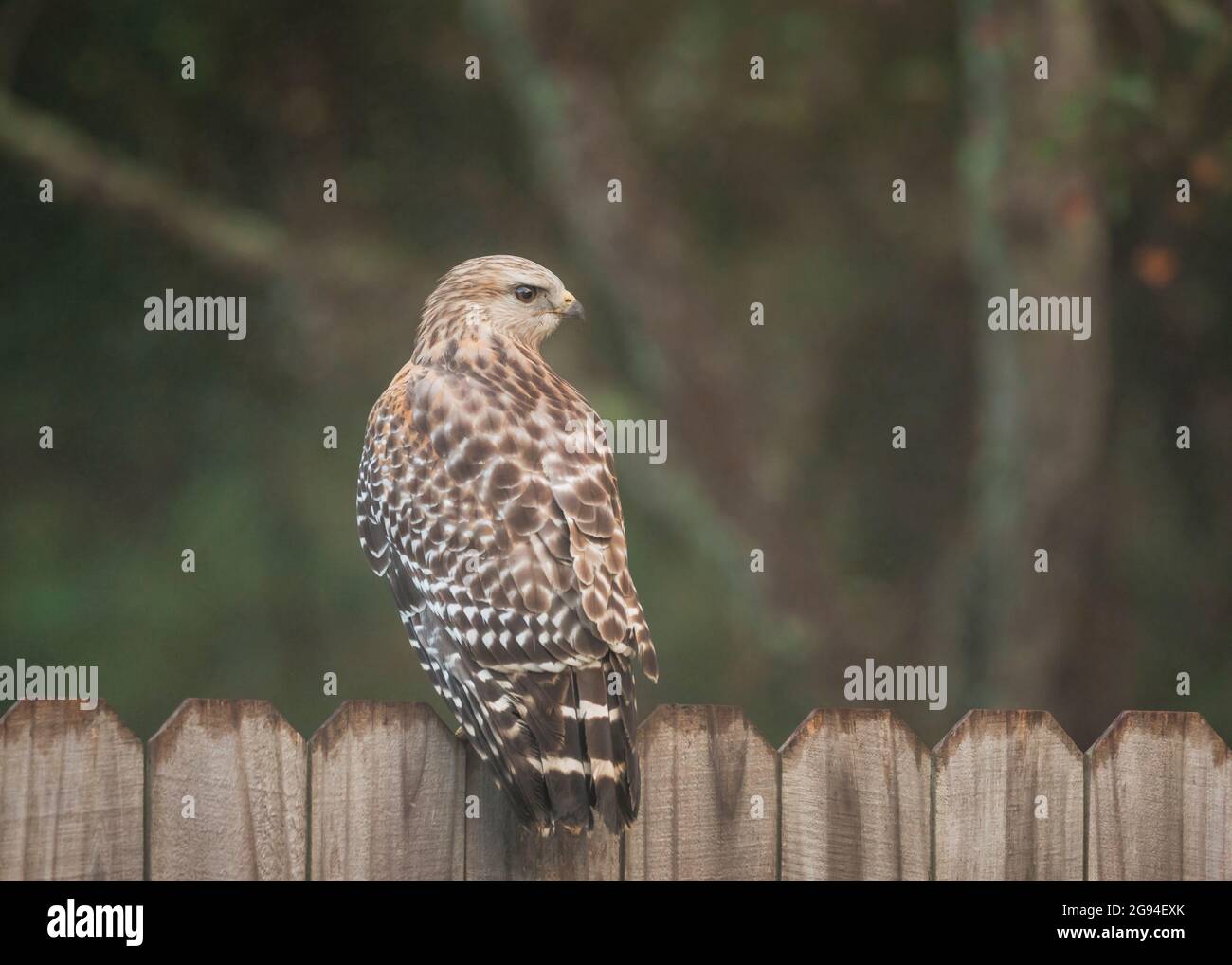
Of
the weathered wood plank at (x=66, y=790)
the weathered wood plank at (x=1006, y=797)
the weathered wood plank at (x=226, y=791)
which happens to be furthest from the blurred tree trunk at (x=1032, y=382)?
the weathered wood plank at (x=66, y=790)

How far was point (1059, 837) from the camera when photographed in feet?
11.5

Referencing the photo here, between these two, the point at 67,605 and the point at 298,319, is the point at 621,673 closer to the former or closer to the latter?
the point at 298,319

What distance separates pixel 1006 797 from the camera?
11.3ft

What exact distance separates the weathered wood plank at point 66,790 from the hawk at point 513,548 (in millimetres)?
674

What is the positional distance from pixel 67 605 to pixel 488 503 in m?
6.38

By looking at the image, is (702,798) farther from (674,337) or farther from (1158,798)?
(674,337)

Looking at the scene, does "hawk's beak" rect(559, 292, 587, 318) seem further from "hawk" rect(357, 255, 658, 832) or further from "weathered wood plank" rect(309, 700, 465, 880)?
"weathered wood plank" rect(309, 700, 465, 880)

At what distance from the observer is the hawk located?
3188mm

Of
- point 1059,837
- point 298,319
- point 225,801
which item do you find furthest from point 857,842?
point 298,319

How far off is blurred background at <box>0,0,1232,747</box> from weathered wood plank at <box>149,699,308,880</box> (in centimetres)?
479

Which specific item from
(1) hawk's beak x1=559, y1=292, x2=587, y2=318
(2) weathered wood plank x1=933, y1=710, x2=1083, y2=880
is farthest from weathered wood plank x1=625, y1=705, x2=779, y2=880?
(1) hawk's beak x1=559, y1=292, x2=587, y2=318

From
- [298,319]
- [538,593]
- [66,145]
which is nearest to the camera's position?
[538,593]

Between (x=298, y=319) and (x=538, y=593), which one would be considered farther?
(x=298, y=319)

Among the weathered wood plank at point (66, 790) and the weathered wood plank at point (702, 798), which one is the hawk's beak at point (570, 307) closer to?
the weathered wood plank at point (702, 798)
